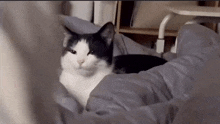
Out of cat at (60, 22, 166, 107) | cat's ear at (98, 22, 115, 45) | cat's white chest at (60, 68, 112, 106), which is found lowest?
cat's white chest at (60, 68, 112, 106)

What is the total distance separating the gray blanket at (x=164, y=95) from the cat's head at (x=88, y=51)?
0.23 metres

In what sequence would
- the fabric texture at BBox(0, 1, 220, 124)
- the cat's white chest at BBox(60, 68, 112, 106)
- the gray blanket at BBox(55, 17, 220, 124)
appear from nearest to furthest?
the fabric texture at BBox(0, 1, 220, 124) → the gray blanket at BBox(55, 17, 220, 124) → the cat's white chest at BBox(60, 68, 112, 106)

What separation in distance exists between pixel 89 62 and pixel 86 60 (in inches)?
0.5

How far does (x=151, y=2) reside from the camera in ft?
5.80

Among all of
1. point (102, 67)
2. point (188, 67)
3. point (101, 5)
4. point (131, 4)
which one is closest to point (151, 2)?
point (131, 4)

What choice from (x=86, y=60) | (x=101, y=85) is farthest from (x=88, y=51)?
(x=101, y=85)

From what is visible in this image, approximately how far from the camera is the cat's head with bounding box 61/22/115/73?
859 mm

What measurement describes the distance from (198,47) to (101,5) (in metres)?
0.88

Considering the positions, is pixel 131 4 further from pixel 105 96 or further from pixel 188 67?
pixel 105 96

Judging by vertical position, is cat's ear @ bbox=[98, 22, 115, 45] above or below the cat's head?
above

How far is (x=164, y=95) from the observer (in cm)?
62

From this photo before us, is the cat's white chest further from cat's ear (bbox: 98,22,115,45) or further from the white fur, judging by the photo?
cat's ear (bbox: 98,22,115,45)

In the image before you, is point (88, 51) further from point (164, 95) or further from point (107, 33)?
point (164, 95)

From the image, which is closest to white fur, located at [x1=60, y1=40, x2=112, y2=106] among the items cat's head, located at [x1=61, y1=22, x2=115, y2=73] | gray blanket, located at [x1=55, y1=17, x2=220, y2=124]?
cat's head, located at [x1=61, y1=22, x2=115, y2=73]
